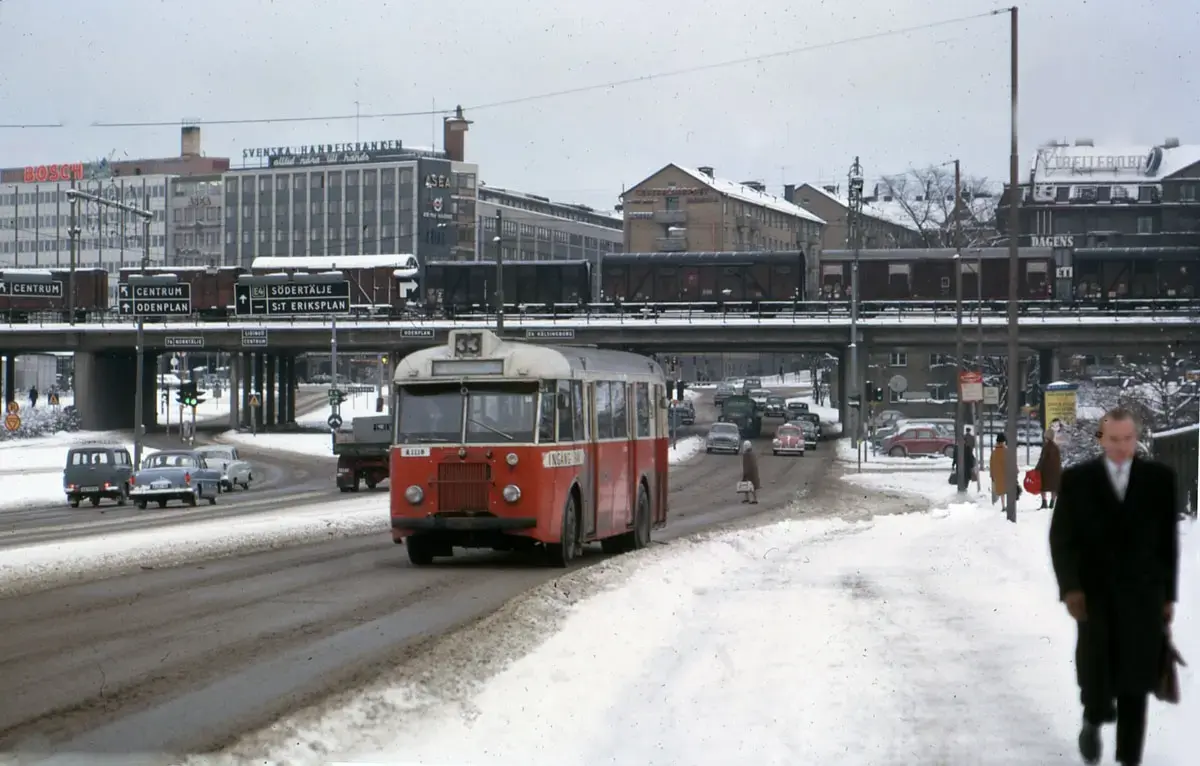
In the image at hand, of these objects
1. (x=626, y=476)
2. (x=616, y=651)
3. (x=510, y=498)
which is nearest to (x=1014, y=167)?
(x=626, y=476)

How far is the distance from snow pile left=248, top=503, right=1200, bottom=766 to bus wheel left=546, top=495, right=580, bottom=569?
3.66m

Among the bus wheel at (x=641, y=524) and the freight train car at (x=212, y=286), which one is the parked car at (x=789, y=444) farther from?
the bus wheel at (x=641, y=524)

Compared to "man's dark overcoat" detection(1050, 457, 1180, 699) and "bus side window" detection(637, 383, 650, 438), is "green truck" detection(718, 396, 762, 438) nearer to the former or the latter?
"bus side window" detection(637, 383, 650, 438)

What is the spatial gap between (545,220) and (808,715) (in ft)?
394

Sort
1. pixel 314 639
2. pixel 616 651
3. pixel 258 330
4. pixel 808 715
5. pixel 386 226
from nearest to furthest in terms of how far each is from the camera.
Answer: pixel 808 715, pixel 616 651, pixel 314 639, pixel 258 330, pixel 386 226

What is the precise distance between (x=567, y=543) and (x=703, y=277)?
2565 inches

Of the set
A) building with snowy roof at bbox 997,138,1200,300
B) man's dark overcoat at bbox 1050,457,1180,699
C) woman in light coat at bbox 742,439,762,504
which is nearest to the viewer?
man's dark overcoat at bbox 1050,457,1180,699

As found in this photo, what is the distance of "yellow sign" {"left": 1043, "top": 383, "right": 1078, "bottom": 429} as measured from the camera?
2542cm

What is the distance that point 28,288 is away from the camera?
89125 mm

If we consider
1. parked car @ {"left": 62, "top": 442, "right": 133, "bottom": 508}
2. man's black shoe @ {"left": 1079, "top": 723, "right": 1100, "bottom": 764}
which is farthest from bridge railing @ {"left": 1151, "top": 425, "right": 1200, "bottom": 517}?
parked car @ {"left": 62, "top": 442, "right": 133, "bottom": 508}

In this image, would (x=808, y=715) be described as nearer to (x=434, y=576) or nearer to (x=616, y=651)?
(x=616, y=651)

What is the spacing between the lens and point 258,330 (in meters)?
82.4

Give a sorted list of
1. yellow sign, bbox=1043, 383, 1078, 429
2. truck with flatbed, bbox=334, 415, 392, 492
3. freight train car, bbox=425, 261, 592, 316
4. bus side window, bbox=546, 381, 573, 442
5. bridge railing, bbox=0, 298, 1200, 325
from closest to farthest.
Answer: bus side window, bbox=546, 381, 573, 442, yellow sign, bbox=1043, 383, 1078, 429, truck with flatbed, bbox=334, 415, 392, 492, bridge railing, bbox=0, 298, 1200, 325, freight train car, bbox=425, 261, 592, 316

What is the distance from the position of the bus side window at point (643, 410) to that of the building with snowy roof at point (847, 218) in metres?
63.3
